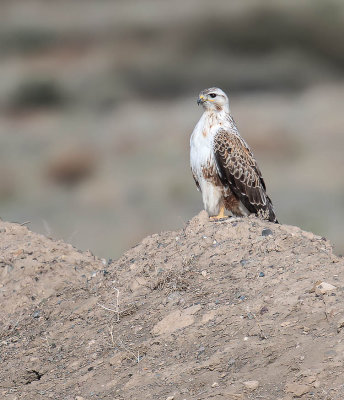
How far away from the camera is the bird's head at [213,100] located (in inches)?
377

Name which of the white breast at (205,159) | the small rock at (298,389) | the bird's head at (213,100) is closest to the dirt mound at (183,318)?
the small rock at (298,389)

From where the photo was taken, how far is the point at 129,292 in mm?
7477

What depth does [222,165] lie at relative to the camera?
9.46 m

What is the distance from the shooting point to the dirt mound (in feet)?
18.8

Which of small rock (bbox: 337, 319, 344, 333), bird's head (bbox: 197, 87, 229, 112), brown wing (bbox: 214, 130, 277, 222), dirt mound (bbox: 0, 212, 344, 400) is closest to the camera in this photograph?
dirt mound (bbox: 0, 212, 344, 400)

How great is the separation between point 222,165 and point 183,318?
3.19 m

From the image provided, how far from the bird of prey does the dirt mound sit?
137 centimetres

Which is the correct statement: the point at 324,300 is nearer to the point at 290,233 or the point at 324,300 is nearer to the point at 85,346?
the point at 290,233

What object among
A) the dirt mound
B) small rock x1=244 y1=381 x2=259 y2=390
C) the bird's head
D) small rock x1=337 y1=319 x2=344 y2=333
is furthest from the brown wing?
small rock x1=244 y1=381 x2=259 y2=390

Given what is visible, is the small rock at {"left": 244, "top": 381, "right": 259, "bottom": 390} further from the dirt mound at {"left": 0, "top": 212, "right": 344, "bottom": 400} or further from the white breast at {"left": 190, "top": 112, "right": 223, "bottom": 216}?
the white breast at {"left": 190, "top": 112, "right": 223, "bottom": 216}

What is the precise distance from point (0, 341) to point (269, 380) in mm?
2905

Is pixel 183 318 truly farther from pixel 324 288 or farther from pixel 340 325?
pixel 340 325

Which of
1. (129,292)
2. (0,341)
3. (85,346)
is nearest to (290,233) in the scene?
(129,292)

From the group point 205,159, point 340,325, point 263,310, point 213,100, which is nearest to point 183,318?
point 263,310
